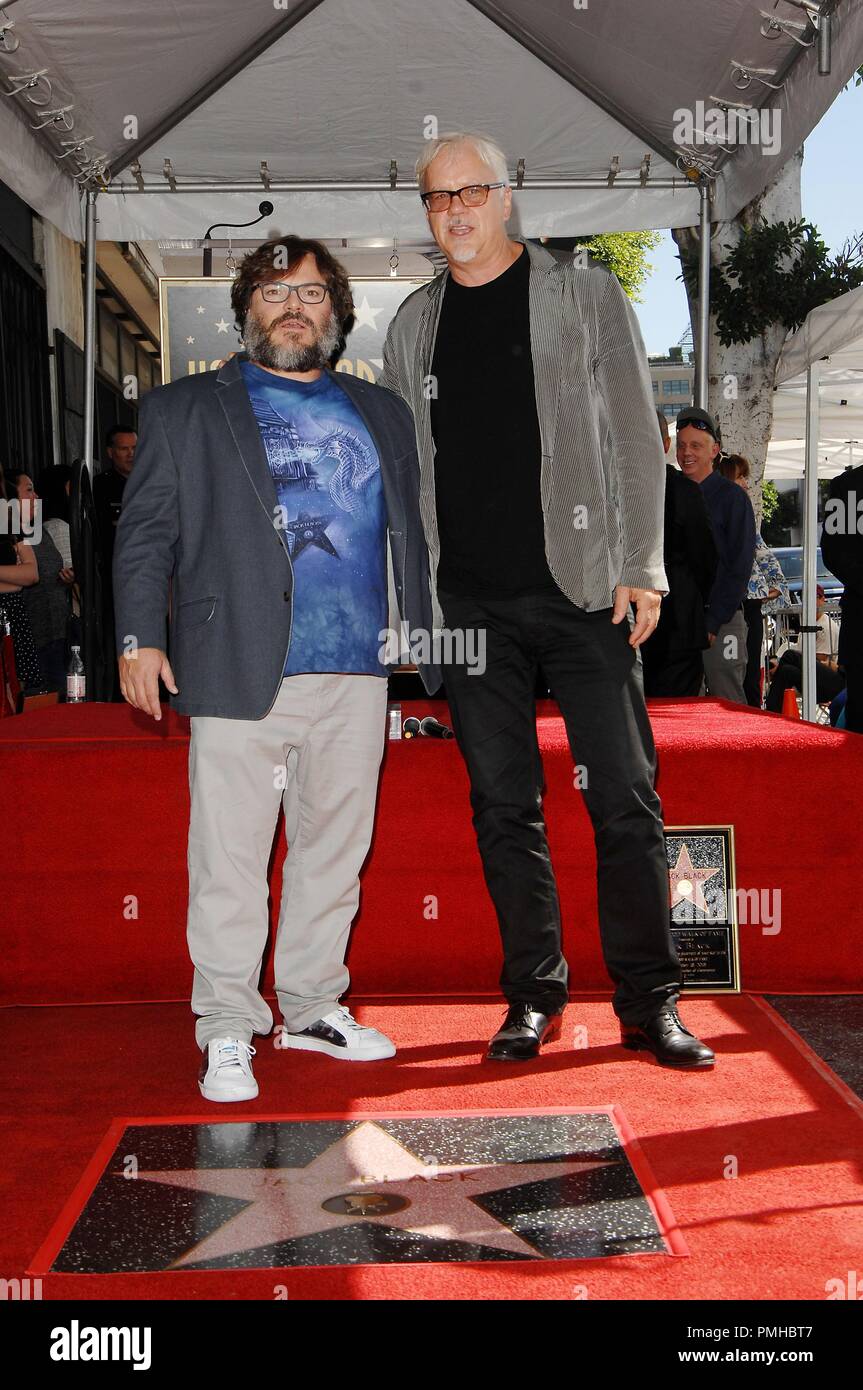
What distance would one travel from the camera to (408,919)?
153 inches

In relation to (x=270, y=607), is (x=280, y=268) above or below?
above

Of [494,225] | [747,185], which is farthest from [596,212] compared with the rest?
[494,225]

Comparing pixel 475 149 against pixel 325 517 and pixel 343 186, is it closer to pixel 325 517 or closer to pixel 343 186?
Result: pixel 325 517

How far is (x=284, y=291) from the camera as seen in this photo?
10.5 ft

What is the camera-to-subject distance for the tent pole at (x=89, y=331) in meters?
6.07

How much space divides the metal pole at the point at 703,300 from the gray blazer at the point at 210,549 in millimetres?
3608

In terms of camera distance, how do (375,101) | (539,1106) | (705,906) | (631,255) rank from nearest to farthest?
(539,1106) → (705,906) → (375,101) → (631,255)

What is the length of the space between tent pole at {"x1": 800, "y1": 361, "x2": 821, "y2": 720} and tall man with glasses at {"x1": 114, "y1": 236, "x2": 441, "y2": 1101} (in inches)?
185

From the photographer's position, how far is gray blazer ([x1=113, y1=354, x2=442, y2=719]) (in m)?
3.14

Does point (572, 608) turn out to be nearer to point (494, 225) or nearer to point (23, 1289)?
point (494, 225)

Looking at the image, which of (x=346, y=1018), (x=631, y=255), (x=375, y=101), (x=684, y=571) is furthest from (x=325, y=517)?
(x=631, y=255)

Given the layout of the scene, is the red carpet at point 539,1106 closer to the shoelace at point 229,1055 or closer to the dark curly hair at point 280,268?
the shoelace at point 229,1055

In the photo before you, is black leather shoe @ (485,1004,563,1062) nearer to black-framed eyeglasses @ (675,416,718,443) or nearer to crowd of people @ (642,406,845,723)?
crowd of people @ (642,406,845,723)

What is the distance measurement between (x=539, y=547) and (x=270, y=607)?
0.64 m
